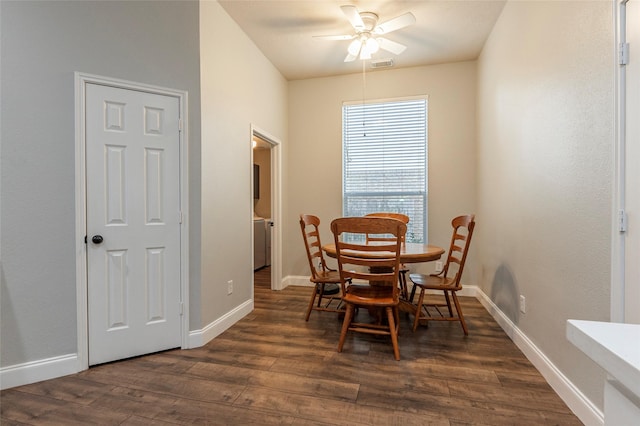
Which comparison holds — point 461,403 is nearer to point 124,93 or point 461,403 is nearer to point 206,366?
point 206,366

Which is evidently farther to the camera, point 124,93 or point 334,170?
point 334,170

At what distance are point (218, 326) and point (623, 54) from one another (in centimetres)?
315

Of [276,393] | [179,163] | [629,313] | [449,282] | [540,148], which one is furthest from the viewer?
[449,282]

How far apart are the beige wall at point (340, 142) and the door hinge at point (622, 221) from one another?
2592 mm

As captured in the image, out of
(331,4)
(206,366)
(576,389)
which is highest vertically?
(331,4)

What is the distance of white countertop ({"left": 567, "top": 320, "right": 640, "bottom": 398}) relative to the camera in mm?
452

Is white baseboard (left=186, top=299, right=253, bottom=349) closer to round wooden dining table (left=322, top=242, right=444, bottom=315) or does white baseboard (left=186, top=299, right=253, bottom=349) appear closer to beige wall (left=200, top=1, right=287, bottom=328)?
beige wall (left=200, top=1, right=287, bottom=328)

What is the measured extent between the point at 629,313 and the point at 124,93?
3225mm

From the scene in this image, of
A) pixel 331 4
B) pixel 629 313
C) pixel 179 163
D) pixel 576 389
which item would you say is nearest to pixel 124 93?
pixel 179 163

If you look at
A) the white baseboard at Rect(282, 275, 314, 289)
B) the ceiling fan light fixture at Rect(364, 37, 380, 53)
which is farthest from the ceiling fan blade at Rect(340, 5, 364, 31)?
the white baseboard at Rect(282, 275, 314, 289)

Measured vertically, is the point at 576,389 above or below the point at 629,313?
below

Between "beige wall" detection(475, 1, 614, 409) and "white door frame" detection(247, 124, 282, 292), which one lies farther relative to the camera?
"white door frame" detection(247, 124, 282, 292)

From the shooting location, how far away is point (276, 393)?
1.83 meters

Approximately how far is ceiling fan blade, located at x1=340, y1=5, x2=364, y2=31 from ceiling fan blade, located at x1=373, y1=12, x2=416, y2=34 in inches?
7.1
